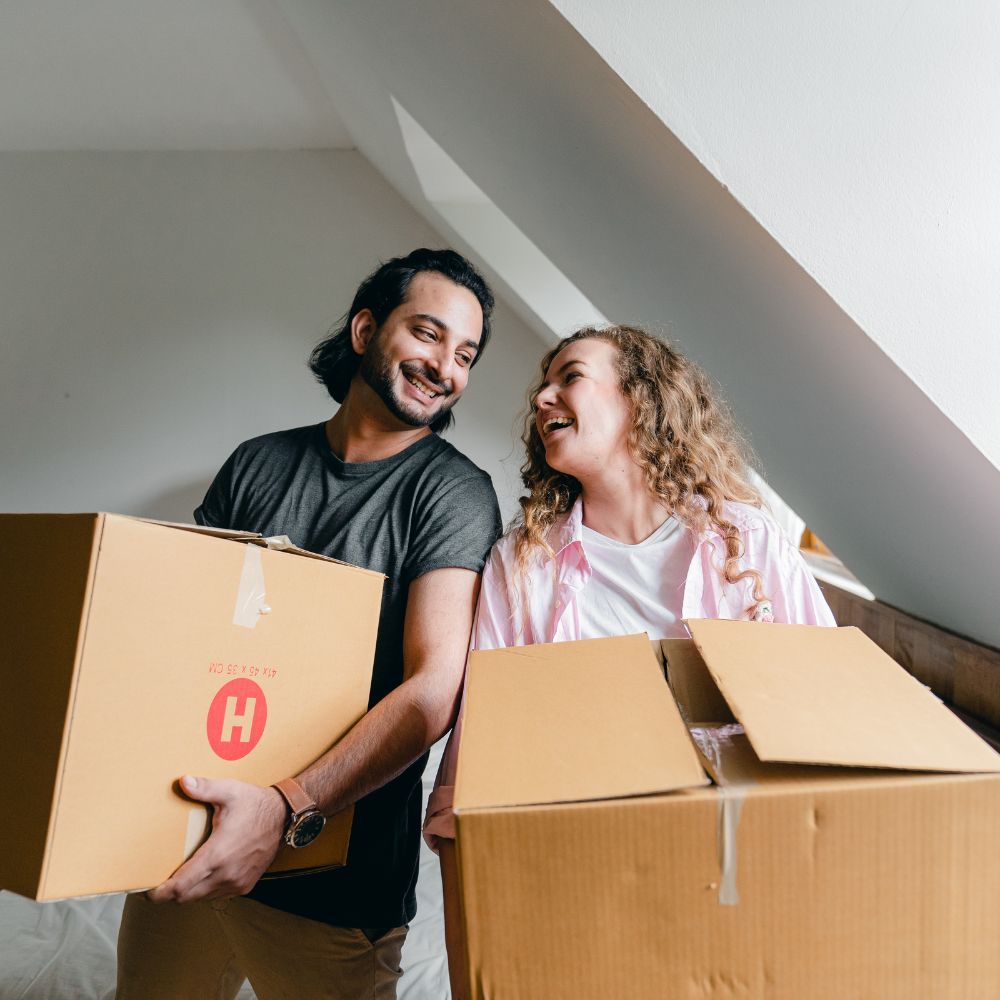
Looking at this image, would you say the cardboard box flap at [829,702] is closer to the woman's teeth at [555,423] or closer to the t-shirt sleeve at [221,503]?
the woman's teeth at [555,423]

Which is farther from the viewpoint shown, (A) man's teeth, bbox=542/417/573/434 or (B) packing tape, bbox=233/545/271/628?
(A) man's teeth, bbox=542/417/573/434

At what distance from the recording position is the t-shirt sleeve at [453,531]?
3.43ft

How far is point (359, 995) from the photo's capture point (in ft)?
3.31

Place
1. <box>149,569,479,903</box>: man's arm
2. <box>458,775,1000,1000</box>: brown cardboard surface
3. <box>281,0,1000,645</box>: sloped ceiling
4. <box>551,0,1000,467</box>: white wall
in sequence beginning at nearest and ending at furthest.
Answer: <box>458,775,1000,1000</box>: brown cardboard surface, <box>149,569,479,903</box>: man's arm, <box>551,0,1000,467</box>: white wall, <box>281,0,1000,645</box>: sloped ceiling

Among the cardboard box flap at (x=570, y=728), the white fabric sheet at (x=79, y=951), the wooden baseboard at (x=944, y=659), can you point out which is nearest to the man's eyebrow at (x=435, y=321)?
the cardboard box flap at (x=570, y=728)

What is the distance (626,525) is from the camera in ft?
3.71

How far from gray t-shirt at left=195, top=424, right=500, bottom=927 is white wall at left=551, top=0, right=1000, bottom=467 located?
57 cm

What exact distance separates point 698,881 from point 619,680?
0.17 meters

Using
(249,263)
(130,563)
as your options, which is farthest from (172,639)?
(249,263)

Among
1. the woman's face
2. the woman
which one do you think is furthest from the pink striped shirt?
the woman's face

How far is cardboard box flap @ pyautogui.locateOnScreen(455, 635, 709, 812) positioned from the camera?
1.62ft

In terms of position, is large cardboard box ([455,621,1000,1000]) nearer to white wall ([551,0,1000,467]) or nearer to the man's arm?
the man's arm

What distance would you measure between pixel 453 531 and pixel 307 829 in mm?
431

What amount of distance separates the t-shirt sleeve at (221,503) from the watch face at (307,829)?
56 cm
